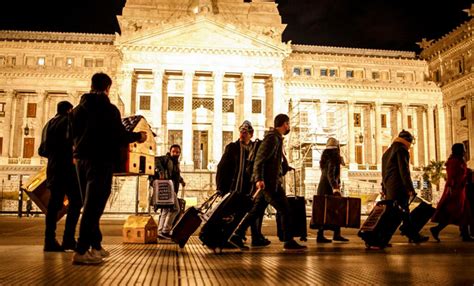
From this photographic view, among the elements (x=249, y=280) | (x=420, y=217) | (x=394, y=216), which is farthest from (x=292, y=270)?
(x=420, y=217)

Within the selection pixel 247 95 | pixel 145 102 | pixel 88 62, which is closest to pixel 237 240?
pixel 247 95

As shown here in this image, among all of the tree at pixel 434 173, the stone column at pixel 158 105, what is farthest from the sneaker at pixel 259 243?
the tree at pixel 434 173

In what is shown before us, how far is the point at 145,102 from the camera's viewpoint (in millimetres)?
41562

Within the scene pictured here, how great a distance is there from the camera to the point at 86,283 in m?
4.64

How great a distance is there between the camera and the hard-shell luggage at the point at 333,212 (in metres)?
10.2

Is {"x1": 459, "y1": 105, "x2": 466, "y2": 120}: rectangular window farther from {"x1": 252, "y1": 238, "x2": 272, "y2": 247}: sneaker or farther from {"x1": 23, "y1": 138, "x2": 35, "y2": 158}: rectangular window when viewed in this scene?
{"x1": 252, "y1": 238, "x2": 272, "y2": 247}: sneaker

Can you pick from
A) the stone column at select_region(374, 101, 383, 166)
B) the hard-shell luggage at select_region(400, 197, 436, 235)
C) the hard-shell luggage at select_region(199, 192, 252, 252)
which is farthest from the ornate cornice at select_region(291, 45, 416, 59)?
the hard-shell luggage at select_region(199, 192, 252, 252)

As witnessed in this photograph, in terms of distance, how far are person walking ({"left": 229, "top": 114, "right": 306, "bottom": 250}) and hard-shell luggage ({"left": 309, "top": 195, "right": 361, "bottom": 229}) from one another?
182 centimetres

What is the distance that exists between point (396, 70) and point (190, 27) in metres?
22.7

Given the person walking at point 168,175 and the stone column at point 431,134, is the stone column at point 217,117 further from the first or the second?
the person walking at point 168,175

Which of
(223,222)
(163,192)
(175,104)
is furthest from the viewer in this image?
(175,104)

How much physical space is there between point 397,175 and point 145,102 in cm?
3390

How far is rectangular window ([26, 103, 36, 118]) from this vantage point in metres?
45.2

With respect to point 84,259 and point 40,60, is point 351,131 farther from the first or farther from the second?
point 84,259
